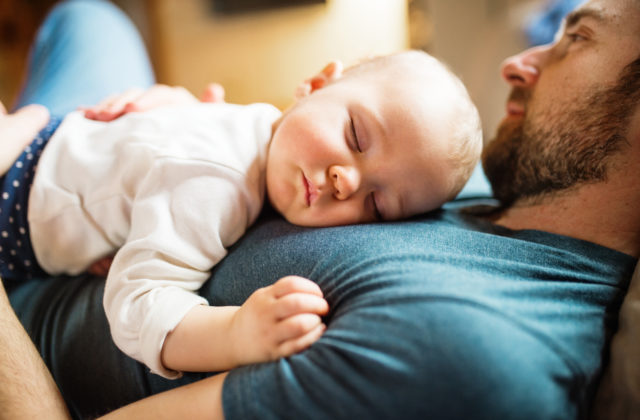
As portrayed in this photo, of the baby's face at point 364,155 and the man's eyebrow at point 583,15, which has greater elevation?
the man's eyebrow at point 583,15

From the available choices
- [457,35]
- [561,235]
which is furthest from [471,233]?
[457,35]

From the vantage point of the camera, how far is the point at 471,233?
792 millimetres

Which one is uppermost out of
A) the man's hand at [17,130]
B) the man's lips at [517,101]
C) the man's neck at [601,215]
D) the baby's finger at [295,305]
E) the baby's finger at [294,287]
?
the man's hand at [17,130]

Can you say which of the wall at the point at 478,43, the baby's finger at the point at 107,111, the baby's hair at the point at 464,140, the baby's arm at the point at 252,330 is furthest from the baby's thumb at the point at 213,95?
the wall at the point at 478,43

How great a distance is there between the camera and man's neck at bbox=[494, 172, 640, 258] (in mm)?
898

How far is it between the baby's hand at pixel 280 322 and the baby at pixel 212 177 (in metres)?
0.12

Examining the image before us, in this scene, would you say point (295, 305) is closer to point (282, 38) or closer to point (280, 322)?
point (280, 322)

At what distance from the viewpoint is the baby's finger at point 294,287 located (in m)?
0.63

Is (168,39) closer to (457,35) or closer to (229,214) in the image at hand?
(457,35)

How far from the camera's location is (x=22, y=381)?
72 cm

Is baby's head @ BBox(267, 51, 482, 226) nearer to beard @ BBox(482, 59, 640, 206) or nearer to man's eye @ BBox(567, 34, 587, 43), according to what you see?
beard @ BBox(482, 59, 640, 206)

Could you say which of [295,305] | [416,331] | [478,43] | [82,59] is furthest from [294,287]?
[478,43]

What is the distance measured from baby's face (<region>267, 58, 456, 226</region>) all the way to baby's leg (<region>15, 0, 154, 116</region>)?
35.7 inches

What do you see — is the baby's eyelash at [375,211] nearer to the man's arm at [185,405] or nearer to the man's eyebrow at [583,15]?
the man's arm at [185,405]
